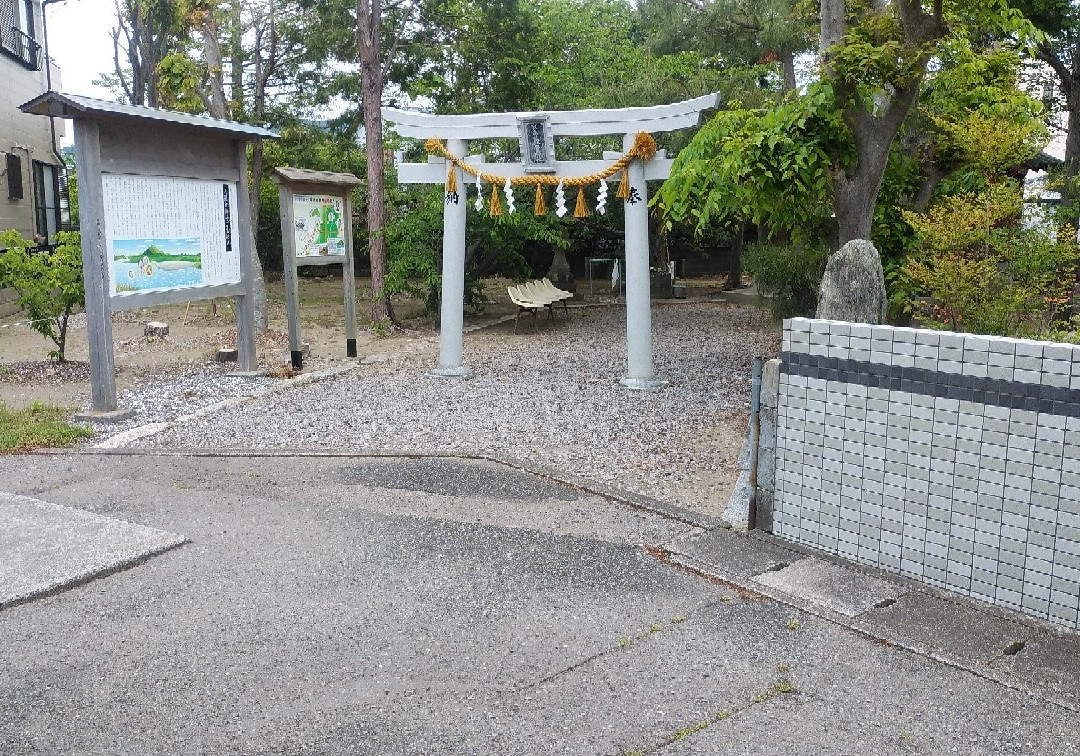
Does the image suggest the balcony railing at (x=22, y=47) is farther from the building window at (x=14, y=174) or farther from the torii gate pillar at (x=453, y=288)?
the torii gate pillar at (x=453, y=288)

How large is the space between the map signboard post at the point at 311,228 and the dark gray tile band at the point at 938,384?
7579mm

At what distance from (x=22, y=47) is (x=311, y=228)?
438 inches

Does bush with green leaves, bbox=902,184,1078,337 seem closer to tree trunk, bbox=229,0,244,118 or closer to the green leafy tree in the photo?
the green leafy tree

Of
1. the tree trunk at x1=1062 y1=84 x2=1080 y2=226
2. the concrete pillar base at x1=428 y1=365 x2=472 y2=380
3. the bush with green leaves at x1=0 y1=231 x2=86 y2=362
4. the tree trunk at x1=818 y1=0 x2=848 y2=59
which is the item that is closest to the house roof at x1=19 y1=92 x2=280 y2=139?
the bush with green leaves at x1=0 y1=231 x2=86 y2=362

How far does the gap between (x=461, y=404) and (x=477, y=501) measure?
3365mm

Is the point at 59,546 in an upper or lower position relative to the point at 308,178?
lower

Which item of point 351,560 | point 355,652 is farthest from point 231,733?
point 351,560

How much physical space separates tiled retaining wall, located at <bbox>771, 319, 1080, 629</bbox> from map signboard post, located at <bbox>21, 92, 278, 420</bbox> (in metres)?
6.32

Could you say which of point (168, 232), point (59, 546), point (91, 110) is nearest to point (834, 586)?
point (59, 546)

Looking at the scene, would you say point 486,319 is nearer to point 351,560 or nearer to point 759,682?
point 351,560

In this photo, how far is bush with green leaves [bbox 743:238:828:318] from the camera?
480 inches

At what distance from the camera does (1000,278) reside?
27.8 ft

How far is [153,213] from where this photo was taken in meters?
9.29

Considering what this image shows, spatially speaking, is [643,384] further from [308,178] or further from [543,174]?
[308,178]
